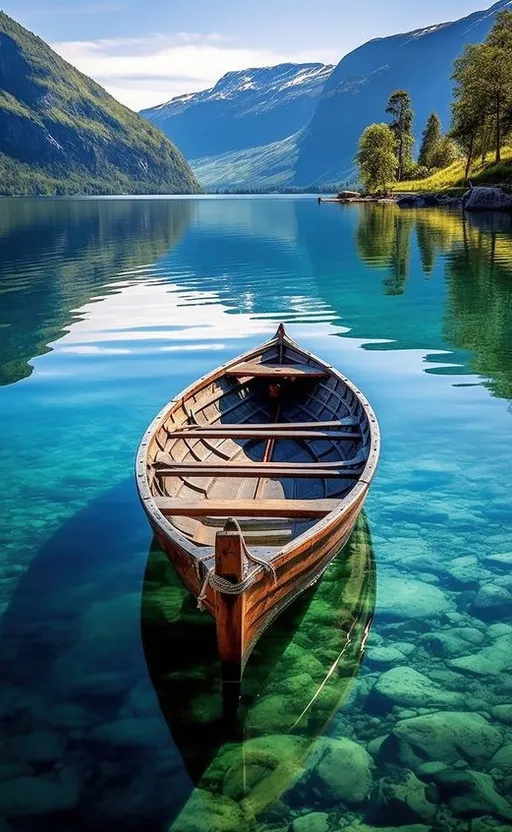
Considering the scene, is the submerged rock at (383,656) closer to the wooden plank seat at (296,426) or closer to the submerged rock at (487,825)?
the submerged rock at (487,825)

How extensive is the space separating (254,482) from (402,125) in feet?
461

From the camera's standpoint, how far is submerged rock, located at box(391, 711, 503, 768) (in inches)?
280

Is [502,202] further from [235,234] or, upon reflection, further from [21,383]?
[21,383]

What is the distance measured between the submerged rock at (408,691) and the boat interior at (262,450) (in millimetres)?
2014

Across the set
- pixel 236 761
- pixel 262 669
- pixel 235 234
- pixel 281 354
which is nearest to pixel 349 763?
pixel 236 761

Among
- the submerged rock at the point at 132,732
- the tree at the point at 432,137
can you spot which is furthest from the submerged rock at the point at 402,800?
the tree at the point at 432,137

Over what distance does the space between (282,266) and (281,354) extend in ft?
106

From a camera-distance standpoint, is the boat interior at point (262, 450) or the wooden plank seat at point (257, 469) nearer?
the boat interior at point (262, 450)

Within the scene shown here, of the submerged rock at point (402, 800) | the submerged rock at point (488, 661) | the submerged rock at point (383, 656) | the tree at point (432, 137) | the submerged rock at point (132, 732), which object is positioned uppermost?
the tree at point (432, 137)

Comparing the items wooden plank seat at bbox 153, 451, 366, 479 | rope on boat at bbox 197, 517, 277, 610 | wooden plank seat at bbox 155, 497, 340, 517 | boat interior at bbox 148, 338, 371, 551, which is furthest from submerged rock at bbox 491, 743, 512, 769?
wooden plank seat at bbox 153, 451, 366, 479

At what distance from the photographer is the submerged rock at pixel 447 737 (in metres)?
7.12

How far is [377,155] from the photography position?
4587 inches

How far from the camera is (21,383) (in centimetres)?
2169

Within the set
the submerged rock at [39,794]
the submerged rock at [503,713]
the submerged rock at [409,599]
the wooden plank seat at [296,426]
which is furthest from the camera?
Answer: the wooden plank seat at [296,426]
